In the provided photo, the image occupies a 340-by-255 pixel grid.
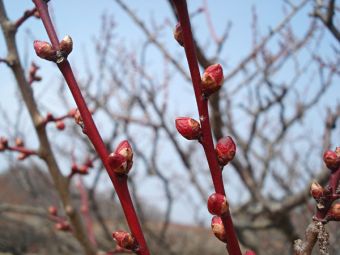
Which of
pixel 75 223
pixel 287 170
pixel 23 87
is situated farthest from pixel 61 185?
pixel 287 170

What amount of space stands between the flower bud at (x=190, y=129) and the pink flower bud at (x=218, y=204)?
0.32 feet

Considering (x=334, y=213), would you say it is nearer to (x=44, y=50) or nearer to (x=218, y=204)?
(x=218, y=204)

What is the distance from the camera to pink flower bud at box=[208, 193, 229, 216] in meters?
0.59

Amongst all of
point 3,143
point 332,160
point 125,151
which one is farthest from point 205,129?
point 3,143

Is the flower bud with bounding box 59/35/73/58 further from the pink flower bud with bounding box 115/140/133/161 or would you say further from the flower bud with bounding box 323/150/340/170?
the flower bud with bounding box 323/150/340/170

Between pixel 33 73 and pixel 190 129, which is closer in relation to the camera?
pixel 190 129

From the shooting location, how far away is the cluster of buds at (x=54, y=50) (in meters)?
0.64

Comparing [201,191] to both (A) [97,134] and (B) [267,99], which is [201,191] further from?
(A) [97,134]

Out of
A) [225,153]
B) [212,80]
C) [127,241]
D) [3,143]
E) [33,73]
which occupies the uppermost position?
[33,73]

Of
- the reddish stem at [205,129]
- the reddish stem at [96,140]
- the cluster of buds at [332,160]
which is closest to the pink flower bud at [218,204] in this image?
the reddish stem at [205,129]

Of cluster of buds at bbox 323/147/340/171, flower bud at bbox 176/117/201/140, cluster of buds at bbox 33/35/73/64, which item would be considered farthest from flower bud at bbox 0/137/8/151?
cluster of buds at bbox 323/147/340/171

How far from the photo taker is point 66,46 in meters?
0.65

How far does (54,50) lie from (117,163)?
21 cm

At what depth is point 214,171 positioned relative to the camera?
1.94 ft
